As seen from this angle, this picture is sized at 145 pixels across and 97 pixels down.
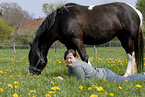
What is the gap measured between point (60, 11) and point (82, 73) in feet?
5.87

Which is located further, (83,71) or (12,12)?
(12,12)

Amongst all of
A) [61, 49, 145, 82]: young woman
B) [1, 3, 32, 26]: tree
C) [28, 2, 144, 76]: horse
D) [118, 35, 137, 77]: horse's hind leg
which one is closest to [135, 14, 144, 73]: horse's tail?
[28, 2, 144, 76]: horse

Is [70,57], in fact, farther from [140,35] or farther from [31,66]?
[140,35]

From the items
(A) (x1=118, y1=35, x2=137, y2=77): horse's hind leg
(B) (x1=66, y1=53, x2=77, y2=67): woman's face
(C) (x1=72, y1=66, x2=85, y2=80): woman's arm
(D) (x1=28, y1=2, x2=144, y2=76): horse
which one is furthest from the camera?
(A) (x1=118, y1=35, x2=137, y2=77): horse's hind leg

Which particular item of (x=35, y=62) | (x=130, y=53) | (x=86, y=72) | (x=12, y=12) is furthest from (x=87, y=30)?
(x=12, y=12)

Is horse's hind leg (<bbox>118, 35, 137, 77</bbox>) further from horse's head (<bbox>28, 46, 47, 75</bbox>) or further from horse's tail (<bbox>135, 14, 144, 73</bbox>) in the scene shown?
horse's head (<bbox>28, 46, 47, 75</bbox>)

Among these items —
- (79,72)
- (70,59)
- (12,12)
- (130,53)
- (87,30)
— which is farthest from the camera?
(12,12)

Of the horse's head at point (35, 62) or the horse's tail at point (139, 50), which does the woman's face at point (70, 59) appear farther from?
the horse's tail at point (139, 50)

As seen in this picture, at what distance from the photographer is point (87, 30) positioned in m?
4.07

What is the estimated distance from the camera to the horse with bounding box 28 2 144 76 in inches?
156

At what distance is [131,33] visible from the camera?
4.43m

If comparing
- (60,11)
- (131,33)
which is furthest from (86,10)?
(131,33)

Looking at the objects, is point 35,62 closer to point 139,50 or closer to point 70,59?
point 70,59

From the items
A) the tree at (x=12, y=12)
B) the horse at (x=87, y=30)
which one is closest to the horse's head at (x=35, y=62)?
the horse at (x=87, y=30)
